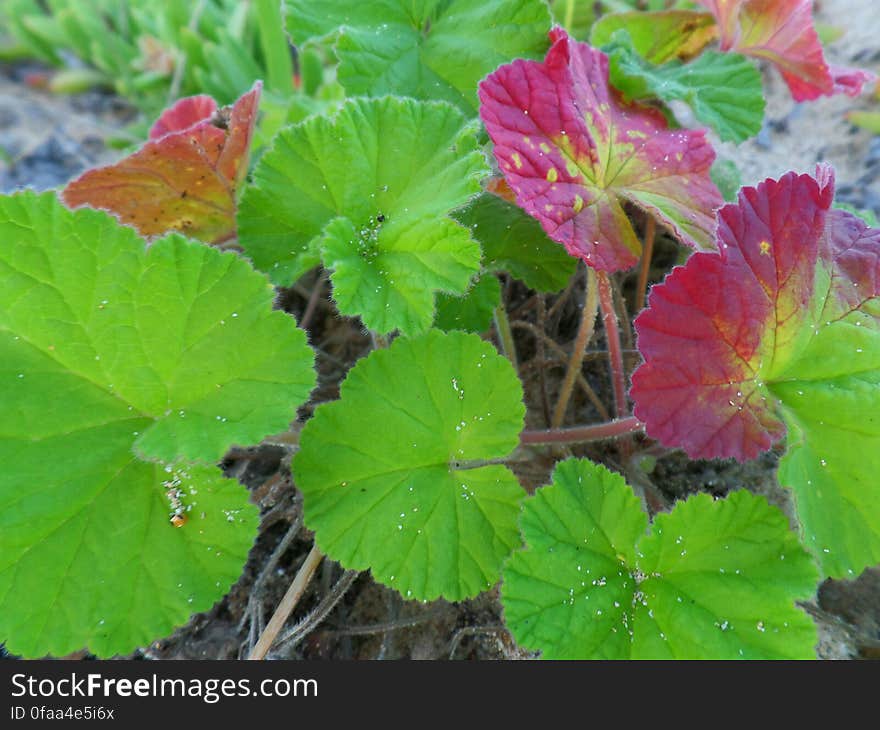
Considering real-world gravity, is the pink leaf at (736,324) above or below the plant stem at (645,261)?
above

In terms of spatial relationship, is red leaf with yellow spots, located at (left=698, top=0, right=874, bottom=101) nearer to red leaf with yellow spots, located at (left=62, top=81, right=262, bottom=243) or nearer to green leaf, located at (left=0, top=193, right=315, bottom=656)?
red leaf with yellow spots, located at (left=62, top=81, right=262, bottom=243)

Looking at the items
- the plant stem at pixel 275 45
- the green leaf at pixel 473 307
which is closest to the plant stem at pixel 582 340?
the green leaf at pixel 473 307

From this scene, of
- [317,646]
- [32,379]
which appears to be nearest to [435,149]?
[32,379]

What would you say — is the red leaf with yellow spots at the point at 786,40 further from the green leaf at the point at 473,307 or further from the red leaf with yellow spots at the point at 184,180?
the red leaf with yellow spots at the point at 184,180

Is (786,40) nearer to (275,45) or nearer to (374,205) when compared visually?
(374,205)

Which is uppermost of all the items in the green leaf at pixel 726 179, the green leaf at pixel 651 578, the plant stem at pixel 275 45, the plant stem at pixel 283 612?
the green leaf at pixel 726 179

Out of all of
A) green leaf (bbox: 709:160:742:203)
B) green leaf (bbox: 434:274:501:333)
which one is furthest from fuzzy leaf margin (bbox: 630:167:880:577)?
green leaf (bbox: 709:160:742:203)

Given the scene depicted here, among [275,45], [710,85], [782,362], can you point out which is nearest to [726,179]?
[710,85]

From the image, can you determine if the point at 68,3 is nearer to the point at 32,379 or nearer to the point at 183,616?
the point at 32,379
